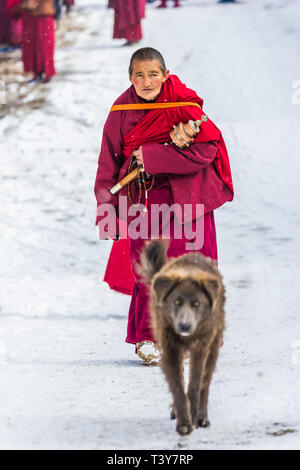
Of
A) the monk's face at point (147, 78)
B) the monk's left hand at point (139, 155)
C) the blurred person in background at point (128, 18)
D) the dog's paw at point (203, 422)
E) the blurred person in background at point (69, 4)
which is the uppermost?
the monk's face at point (147, 78)

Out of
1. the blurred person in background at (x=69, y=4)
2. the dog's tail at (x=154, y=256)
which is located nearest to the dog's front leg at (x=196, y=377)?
the dog's tail at (x=154, y=256)

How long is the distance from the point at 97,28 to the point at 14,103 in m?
5.26

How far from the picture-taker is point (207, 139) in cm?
400

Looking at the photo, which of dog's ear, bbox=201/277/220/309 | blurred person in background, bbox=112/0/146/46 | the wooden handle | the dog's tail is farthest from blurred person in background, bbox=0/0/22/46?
dog's ear, bbox=201/277/220/309

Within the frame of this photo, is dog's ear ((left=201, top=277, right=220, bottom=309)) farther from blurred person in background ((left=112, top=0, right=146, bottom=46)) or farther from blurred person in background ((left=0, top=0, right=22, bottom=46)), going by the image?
blurred person in background ((left=0, top=0, right=22, bottom=46))

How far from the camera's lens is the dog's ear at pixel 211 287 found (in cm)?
301

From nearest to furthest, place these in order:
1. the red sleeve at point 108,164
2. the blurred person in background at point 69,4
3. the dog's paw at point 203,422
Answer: the dog's paw at point 203,422 → the red sleeve at point 108,164 → the blurred person in background at point 69,4

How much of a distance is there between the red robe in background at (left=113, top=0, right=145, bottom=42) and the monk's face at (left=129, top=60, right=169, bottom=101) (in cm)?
943

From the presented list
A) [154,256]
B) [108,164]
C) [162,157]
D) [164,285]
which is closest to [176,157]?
[162,157]

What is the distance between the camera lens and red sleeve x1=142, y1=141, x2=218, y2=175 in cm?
397

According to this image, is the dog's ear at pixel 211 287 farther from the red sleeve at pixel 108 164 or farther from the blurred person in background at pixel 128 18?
the blurred person in background at pixel 128 18

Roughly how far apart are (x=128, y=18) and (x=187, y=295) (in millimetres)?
10942

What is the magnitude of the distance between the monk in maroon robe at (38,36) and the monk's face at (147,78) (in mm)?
8118

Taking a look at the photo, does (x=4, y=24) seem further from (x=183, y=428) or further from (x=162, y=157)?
(x=183, y=428)
